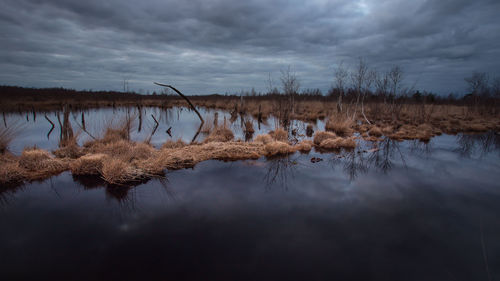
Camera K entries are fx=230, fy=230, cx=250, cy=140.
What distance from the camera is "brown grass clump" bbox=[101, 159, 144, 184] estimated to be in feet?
21.9

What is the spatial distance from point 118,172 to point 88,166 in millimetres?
1433

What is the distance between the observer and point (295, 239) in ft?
14.5

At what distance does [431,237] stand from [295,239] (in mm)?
2665

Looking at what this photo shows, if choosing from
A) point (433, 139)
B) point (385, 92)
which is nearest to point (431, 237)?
point (433, 139)

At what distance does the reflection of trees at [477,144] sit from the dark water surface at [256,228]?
4.66 metres

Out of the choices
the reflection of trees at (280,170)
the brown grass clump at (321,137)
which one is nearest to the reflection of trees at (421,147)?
A: the brown grass clump at (321,137)

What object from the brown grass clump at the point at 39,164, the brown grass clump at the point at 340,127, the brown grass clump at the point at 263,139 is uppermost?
the brown grass clump at the point at 340,127

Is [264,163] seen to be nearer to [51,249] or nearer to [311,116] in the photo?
[51,249]

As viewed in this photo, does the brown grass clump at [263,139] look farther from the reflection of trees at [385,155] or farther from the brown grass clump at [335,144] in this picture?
the reflection of trees at [385,155]

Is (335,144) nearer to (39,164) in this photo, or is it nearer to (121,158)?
(121,158)

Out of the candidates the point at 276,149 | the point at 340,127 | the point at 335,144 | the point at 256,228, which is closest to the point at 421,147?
the point at 335,144

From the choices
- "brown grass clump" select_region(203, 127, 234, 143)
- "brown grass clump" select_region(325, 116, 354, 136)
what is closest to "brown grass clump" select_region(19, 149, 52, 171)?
"brown grass clump" select_region(203, 127, 234, 143)

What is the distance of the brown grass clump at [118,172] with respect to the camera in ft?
21.9

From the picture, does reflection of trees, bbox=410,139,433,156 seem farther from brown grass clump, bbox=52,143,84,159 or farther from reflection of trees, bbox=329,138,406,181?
brown grass clump, bbox=52,143,84,159
